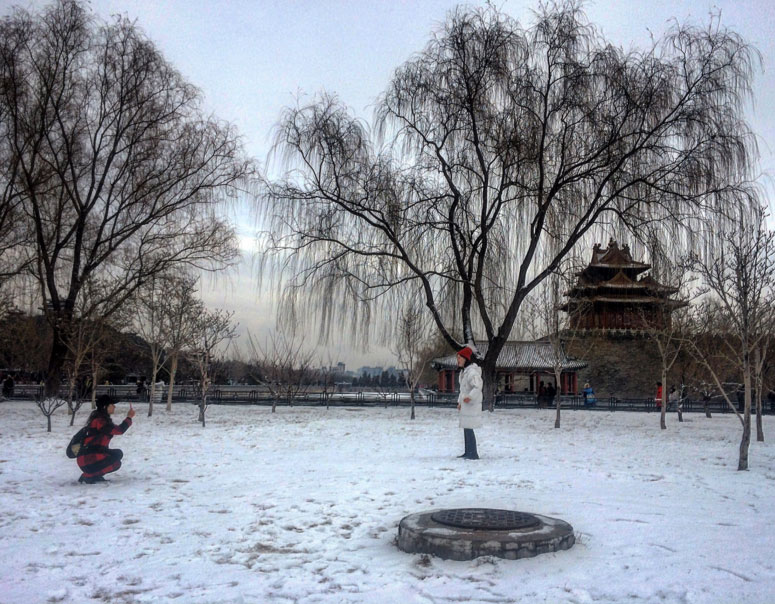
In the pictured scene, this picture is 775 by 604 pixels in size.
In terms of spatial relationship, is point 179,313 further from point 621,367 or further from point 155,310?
point 621,367

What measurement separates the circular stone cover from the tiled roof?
99.8 feet

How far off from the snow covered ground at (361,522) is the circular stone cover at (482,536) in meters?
0.10

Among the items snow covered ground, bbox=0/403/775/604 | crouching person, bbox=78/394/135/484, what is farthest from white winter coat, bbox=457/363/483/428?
crouching person, bbox=78/394/135/484

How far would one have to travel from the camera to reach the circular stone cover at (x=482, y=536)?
444 cm

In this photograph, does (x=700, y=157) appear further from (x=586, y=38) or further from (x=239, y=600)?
(x=239, y=600)

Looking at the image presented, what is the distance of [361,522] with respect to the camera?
5.64 m

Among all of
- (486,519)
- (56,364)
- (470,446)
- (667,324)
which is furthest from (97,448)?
(667,324)

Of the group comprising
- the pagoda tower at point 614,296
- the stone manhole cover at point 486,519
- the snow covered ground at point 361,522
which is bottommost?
the snow covered ground at point 361,522

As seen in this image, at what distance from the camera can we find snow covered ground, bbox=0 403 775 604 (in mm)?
3980

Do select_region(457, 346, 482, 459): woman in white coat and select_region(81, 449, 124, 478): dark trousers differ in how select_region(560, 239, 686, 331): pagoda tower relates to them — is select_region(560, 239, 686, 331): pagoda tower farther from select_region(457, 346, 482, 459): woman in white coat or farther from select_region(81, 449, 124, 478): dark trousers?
select_region(81, 449, 124, 478): dark trousers

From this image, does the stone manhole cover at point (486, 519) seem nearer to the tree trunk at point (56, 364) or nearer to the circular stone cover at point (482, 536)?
the circular stone cover at point (482, 536)

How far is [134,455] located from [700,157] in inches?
497

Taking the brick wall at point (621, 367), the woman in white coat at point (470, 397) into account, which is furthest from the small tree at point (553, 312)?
the brick wall at point (621, 367)

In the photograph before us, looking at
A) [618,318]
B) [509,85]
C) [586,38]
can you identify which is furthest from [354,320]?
[618,318]
